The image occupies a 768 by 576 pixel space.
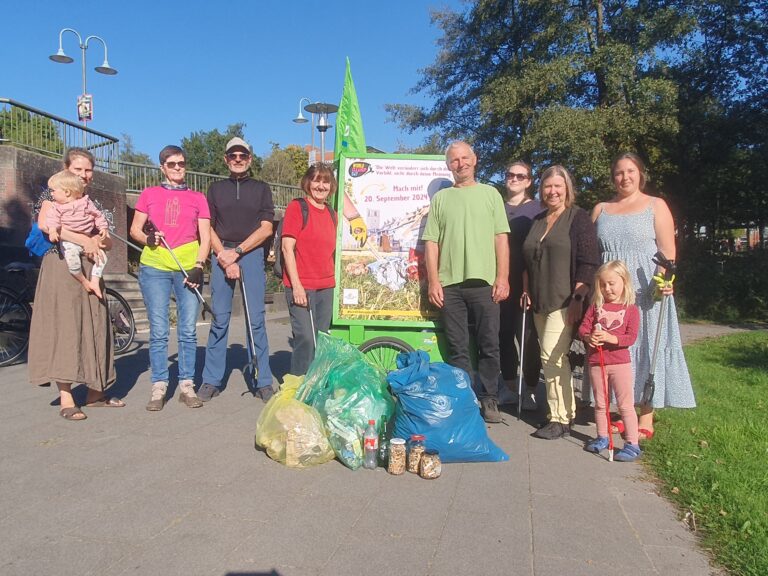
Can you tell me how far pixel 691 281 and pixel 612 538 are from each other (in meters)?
16.2

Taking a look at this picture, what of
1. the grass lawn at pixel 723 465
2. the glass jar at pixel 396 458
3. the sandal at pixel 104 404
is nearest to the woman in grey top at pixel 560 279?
the grass lawn at pixel 723 465

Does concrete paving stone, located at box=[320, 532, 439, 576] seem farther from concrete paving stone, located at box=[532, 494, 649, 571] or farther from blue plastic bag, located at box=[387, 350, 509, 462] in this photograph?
blue plastic bag, located at box=[387, 350, 509, 462]

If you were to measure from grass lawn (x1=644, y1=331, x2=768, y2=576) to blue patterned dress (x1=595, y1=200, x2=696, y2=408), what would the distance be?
334mm

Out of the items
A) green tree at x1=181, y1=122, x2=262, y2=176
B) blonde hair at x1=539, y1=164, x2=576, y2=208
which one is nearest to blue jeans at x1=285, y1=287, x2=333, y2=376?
blonde hair at x1=539, y1=164, x2=576, y2=208

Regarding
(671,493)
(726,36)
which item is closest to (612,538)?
(671,493)

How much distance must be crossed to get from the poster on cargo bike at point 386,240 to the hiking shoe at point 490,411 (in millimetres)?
859

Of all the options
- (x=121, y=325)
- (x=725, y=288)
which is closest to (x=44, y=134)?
(x=121, y=325)

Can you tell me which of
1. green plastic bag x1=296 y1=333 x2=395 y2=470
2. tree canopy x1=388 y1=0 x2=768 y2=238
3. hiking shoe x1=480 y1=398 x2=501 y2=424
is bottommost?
hiking shoe x1=480 y1=398 x2=501 y2=424

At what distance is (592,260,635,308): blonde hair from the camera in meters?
4.03

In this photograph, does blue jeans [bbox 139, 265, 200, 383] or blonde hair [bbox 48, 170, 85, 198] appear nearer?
blonde hair [bbox 48, 170, 85, 198]

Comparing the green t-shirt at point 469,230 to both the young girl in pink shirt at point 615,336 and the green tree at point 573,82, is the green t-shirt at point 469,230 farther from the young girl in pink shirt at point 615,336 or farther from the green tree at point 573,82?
the green tree at point 573,82

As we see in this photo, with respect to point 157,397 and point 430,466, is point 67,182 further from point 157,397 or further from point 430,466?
point 430,466

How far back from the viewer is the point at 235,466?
3.70 meters

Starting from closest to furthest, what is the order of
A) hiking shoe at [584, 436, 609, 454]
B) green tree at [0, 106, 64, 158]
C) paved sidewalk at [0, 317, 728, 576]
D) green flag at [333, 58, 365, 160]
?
paved sidewalk at [0, 317, 728, 576]
hiking shoe at [584, 436, 609, 454]
green flag at [333, 58, 365, 160]
green tree at [0, 106, 64, 158]
